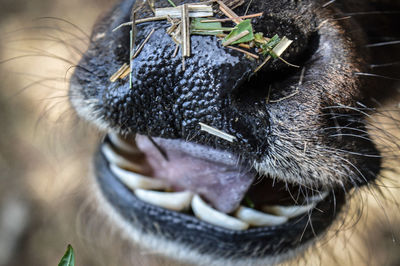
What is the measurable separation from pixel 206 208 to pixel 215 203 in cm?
8

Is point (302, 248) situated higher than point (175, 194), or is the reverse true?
point (175, 194)

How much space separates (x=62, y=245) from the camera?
326cm

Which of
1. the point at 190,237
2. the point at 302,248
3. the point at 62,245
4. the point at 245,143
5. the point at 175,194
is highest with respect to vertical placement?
the point at 245,143

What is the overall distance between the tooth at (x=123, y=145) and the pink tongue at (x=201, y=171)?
1.4 inches

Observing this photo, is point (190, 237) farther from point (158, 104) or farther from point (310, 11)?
point (310, 11)

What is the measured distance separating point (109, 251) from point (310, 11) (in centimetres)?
203

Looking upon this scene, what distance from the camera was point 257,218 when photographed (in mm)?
1641

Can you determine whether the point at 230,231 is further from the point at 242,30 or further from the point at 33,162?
the point at 33,162

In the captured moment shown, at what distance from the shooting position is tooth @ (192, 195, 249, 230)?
161cm

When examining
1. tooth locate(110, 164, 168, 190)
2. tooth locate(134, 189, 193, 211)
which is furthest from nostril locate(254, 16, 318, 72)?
tooth locate(110, 164, 168, 190)

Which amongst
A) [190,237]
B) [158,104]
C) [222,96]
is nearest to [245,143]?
[222,96]

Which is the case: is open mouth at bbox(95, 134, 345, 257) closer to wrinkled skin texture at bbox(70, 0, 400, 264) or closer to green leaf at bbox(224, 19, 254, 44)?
wrinkled skin texture at bbox(70, 0, 400, 264)

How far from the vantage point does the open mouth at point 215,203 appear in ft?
5.29

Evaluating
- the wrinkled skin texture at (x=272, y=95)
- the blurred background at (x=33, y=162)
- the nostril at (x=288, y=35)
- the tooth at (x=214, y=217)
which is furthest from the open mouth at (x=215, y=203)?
the blurred background at (x=33, y=162)
